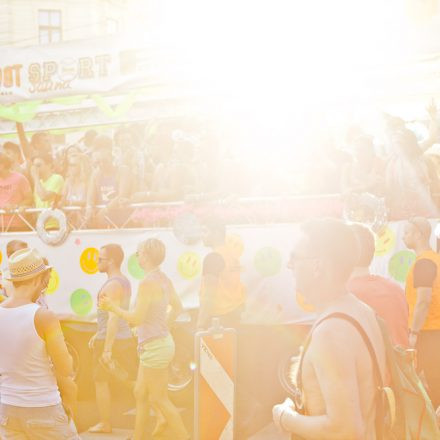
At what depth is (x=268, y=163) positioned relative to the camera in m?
7.21

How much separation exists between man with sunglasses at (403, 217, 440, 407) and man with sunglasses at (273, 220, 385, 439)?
2.85 metres

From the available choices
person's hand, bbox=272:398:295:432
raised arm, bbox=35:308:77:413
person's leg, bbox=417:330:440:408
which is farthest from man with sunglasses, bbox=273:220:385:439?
person's leg, bbox=417:330:440:408

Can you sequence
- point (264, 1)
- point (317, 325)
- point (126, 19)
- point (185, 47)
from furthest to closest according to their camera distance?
point (126, 19) → point (185, 47) → point (264, 1) → point (317, 325)

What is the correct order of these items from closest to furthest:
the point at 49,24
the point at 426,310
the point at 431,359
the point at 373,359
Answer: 1. the point at 373,359
2. the point at 426,310
3. the point at 431,359
4. the point at 49,24

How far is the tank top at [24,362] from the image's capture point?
3.80 meters

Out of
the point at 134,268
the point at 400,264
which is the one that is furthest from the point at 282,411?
the point at 134,268

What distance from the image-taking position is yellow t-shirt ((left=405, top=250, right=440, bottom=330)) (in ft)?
17.1

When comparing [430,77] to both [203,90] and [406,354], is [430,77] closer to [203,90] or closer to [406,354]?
[203,90]

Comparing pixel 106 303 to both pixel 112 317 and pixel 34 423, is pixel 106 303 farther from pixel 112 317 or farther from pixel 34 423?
pixel 34 423

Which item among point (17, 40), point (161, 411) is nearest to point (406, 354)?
point (161, 411)

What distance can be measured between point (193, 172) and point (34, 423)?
13.7 feet

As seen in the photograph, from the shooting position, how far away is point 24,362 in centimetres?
383

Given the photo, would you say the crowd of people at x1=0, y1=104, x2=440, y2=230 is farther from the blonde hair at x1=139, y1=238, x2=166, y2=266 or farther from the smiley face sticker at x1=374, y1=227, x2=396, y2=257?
the blonde hair at x1=139, y1=238, x2=166, y2=266

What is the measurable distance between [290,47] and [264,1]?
530 mm
